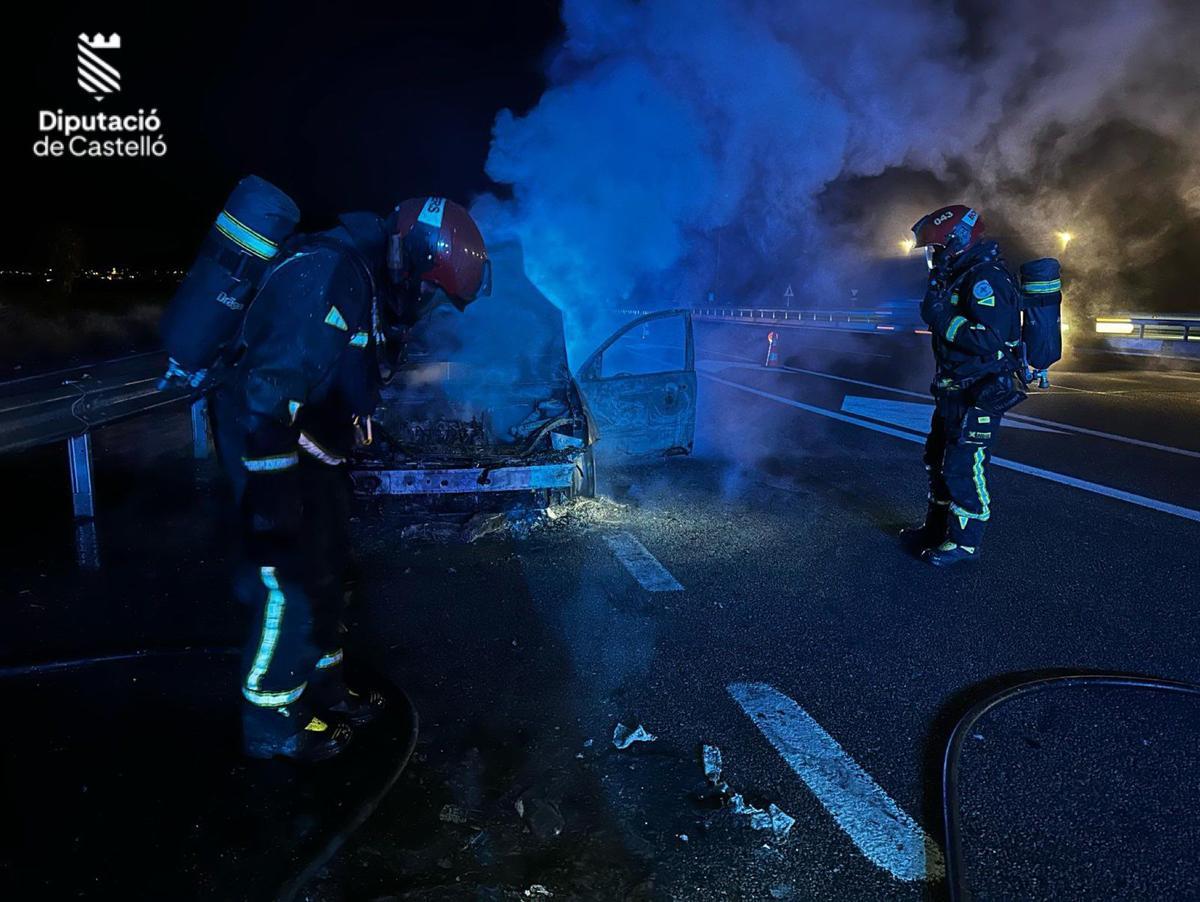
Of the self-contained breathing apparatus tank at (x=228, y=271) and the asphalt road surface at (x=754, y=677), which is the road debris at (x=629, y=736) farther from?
the self-contained breathing apparatus tank at (x=228, y=271)

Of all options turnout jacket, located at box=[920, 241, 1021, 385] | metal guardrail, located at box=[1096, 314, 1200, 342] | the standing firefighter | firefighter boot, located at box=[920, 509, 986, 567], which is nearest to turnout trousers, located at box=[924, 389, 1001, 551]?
firefighter boot, located at box=[920, 509, 986, 567]

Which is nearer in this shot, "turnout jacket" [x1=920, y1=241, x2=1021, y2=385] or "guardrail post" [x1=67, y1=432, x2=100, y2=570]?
"turnout jacket" [x1=920, y1=241, x2=1021, y2=385]

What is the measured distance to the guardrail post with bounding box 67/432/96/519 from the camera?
5750 mm

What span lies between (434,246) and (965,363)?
3616 mm

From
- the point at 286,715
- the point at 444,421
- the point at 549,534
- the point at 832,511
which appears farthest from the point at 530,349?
the point at 286,715

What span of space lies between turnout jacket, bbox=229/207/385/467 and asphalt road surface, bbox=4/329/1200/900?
4.33 ft

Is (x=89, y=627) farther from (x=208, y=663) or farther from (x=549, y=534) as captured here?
(x=549, y=534)

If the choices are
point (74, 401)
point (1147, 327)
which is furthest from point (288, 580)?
point (1147, 327)

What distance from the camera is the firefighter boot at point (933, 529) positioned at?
16.9 feet

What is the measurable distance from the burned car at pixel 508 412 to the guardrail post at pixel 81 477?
221 centimetres

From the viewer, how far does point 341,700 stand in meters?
3.12

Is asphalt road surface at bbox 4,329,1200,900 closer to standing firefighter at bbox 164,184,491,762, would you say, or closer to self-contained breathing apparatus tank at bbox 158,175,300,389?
standing firefighter at bbox 164,184,491,762

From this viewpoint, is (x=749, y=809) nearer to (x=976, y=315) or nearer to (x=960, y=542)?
(x=960, y=542)

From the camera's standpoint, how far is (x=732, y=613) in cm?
424
